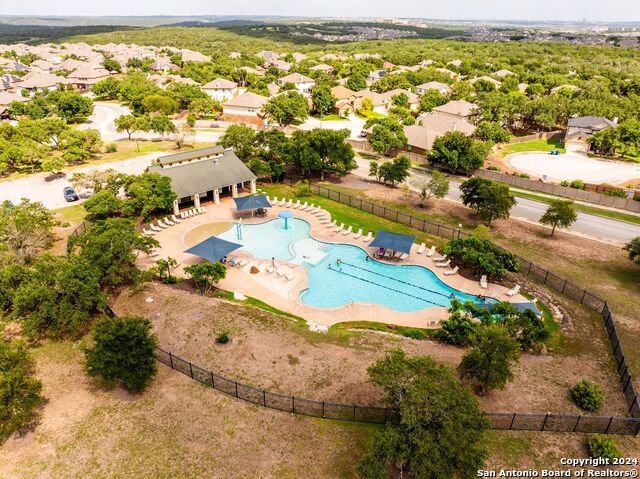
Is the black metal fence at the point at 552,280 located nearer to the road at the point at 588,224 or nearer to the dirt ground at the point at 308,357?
the dirt ground at the point at 308,357

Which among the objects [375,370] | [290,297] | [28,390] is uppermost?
[375,370]

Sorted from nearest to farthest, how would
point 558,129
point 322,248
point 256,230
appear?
point 322,248
point 256,230
point 558,129

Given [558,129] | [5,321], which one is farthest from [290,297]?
[558,129]

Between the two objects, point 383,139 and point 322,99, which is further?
point 322,99

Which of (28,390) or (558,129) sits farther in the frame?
(558,129)

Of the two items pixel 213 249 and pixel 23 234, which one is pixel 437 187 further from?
pixel 23 234

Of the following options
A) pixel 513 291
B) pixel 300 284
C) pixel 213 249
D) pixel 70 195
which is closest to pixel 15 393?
pixel 213 249

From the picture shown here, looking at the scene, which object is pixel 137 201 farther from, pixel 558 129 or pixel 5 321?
pixel 558 129

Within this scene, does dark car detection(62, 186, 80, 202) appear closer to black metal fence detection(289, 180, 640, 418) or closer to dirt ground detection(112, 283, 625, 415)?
A: dirt ground detection(112, 283, 625, 415)
